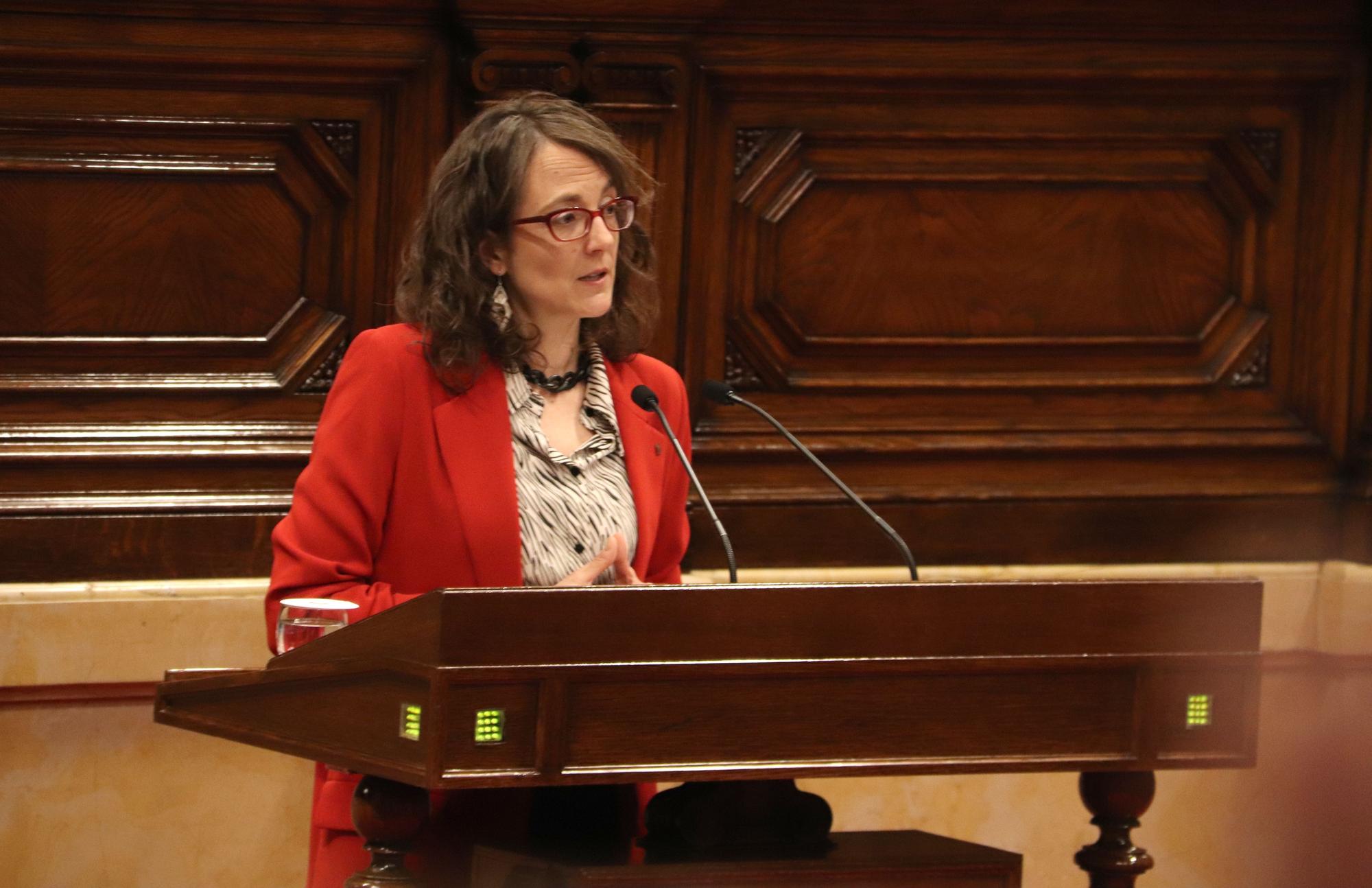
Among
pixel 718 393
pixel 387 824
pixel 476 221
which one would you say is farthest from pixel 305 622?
pixel 476 221

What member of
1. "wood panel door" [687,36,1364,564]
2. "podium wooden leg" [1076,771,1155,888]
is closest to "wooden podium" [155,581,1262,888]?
"podium wooden leg" [1076,771,1155,888]

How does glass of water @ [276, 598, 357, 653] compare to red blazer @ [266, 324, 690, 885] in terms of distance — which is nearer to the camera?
glass of water @ [276, 598, 357, 653]

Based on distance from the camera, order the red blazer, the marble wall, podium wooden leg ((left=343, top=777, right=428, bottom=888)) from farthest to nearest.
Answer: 1. the marble wall
2. the red blazer
3. podium wooden leg ((left=343, top=777, right=428, bottom=888))

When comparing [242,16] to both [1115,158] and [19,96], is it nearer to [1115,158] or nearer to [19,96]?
[19,96]

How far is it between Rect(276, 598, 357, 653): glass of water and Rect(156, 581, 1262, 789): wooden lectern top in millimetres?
86

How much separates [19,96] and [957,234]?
6.46 ft

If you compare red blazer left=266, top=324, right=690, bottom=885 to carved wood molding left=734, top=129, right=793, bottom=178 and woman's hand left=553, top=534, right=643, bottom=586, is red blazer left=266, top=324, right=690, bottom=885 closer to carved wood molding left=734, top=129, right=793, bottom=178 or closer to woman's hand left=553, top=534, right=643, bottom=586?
woman's hand left=553, top=534, right=643, bottom=586

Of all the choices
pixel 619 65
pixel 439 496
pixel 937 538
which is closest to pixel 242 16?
pixel 619 65

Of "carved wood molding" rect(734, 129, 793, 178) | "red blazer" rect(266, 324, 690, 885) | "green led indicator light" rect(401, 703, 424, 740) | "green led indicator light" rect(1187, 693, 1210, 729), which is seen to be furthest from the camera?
"carved wood molding" rect(734, 129, 793, 178)

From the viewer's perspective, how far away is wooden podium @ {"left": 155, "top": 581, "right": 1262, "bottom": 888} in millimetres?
1753

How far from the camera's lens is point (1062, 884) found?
3.79 meters

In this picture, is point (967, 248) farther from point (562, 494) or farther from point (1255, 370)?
point (562, 494)

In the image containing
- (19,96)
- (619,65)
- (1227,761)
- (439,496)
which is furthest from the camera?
(619,65)

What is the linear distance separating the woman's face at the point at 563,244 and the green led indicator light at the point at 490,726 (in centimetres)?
86
